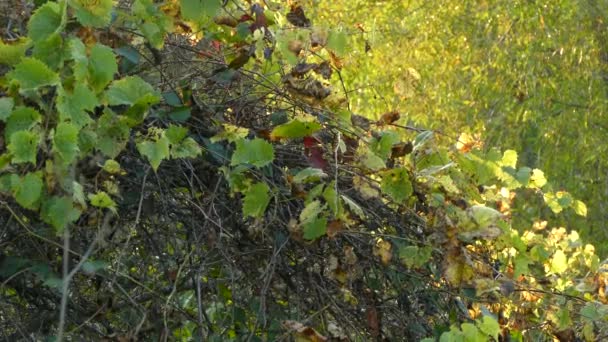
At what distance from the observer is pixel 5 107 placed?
201 cm

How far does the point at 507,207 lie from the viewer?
10.9ft

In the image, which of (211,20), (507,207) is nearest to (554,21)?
(507,207)

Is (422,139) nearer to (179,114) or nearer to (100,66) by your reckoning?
(179,114)

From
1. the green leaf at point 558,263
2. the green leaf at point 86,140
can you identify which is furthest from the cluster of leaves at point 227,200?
the green leaf at point 558,263

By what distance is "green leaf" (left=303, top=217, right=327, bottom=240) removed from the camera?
2.19 meters

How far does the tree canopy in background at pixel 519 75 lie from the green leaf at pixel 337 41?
7030mm

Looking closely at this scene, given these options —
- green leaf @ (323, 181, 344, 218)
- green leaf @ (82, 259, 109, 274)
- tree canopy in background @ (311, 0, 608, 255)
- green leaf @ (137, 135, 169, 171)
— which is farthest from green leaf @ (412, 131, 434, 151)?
tree canopy in background @ (311, 0, 608, 255)

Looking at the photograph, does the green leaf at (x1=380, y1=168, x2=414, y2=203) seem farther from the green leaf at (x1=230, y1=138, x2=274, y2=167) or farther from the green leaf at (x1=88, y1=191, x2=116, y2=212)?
the green leaf at (x1=88, y1=191, x2=116, y2=212)

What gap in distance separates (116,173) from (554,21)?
25.9ft

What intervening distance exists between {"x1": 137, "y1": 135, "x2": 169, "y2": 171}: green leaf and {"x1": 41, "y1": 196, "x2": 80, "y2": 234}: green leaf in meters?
0.14

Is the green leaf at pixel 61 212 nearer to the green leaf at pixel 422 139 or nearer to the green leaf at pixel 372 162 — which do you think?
the green leaf at pixel 372 162

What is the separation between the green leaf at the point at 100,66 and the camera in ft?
6.70

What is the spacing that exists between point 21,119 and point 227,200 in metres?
0.46

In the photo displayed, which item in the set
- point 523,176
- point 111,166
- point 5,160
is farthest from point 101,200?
point 523,176
